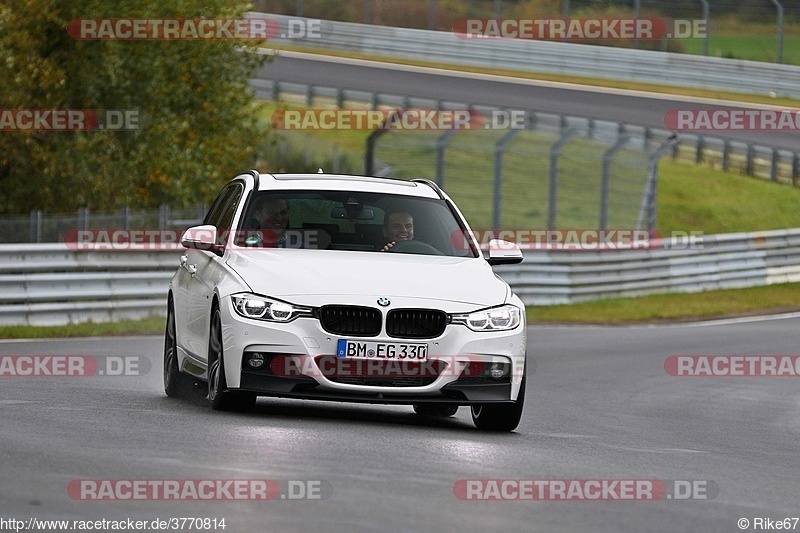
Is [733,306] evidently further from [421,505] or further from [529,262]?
[421,505]

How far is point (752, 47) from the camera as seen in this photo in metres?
46.7

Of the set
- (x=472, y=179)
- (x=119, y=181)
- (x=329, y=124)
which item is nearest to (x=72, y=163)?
(x=119, y=181)

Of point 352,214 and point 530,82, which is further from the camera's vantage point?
point 530,82

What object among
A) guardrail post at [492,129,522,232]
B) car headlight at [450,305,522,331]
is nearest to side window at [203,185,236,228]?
car headlight at [450,305,522,331]

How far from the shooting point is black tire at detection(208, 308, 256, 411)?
991cm

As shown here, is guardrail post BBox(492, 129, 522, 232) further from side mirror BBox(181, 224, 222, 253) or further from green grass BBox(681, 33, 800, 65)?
green grass BBox(681, 33, 800, 65)

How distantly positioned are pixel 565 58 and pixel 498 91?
175 inches

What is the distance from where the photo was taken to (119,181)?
2683 centimetres

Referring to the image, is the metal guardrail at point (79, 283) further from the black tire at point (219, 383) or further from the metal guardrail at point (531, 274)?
the black tire at point (219, 383)

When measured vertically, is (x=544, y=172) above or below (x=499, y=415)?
below

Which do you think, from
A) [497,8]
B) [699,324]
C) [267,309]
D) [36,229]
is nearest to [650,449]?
[267,309]

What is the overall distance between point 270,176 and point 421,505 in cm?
498

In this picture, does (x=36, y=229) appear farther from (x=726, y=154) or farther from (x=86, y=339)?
(x=726, y=154)

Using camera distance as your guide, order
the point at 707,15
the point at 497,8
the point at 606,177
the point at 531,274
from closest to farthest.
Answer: the point at 531,274 → the point at 606,177 → the point at 707,15 → the point at 497,8
